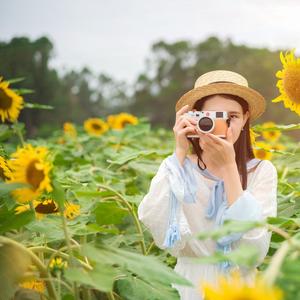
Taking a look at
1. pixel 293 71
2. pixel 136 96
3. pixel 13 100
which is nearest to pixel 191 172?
pixel 293 71

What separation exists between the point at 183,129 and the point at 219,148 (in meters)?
0.12

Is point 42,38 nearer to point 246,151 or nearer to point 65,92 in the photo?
point 65,92

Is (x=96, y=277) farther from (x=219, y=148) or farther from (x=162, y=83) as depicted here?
(x=162, y=83)

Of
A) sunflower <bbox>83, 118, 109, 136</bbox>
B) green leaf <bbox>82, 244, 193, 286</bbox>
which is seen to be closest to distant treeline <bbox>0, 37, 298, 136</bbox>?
sunflower <bbox>83, 118, 109, 136</bbox>

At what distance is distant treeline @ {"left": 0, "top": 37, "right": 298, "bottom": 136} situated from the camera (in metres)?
20.9

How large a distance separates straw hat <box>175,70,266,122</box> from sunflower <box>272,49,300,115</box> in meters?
0.20

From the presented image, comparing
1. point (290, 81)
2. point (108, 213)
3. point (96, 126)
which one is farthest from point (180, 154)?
point (96, 126)

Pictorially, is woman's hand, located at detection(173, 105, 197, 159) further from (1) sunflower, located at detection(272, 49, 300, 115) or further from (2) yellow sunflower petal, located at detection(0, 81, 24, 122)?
(2) yellow sunflower petal, located at detection(0, 81, 24, 122)

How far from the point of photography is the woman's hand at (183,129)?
1454mm

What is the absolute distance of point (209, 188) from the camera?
151cm

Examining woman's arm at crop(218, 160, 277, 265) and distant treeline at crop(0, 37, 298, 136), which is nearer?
woman's arm at crop(218, 160, 277, 265)

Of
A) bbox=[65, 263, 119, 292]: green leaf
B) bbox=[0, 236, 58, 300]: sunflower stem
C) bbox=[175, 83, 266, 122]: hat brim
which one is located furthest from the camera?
bbox=[175, 83, 266, 122]: hat brim

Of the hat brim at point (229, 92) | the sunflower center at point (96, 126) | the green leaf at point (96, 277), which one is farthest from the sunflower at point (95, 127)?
the green leaf at point (96, 277)

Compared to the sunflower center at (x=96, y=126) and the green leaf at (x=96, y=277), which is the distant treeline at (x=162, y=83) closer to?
the sunflower center at (x=96, y=126)
